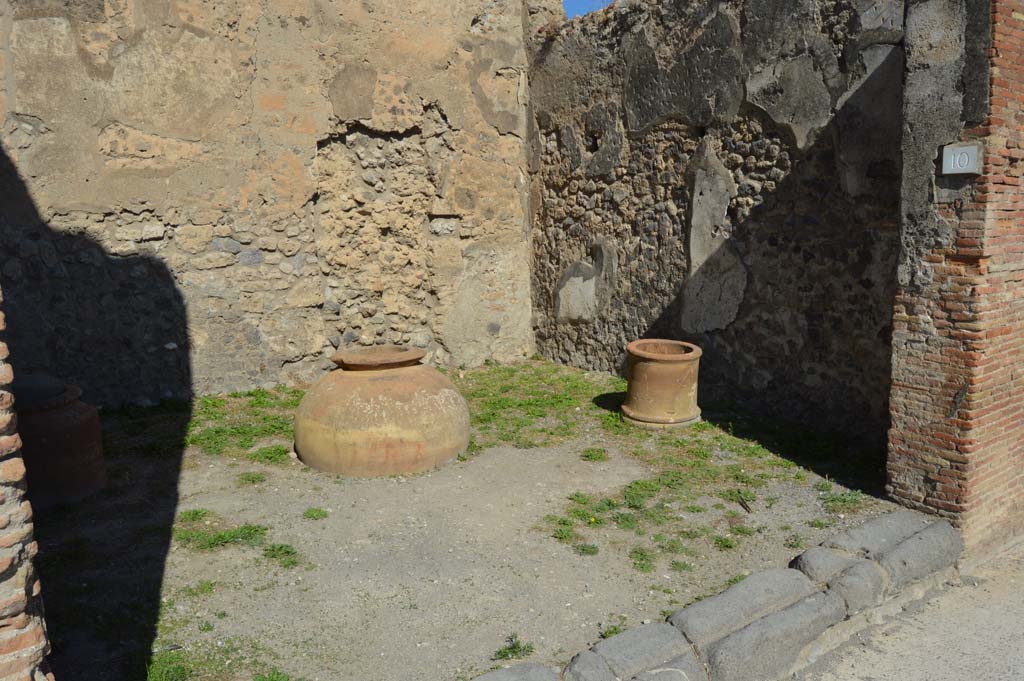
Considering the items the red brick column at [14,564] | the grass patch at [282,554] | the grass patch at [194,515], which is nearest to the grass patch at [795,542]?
the grass patch at [282,554]

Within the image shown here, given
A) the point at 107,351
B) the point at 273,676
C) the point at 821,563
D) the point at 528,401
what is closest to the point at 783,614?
the point at 821,563

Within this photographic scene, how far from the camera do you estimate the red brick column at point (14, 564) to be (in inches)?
91.1

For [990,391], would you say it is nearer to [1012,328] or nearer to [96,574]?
[1012,328]

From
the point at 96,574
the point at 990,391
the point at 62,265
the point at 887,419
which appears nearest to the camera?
the point at 96,574

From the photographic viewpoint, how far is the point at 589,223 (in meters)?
8.48

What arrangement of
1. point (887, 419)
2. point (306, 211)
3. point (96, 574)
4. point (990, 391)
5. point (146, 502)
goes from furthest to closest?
point (306, 211) < point (887, 419) < point (146, 502) < point (990, 391) < point (96, 574)

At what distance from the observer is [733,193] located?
696cm

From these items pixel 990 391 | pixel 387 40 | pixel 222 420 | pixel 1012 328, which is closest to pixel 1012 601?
pixel 990 391

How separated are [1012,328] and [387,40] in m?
6.17

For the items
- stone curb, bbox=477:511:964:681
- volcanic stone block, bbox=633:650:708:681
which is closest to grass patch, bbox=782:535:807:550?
stone curb, bbox=477:511:964:681

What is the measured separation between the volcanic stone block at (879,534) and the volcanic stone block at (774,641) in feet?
1.55

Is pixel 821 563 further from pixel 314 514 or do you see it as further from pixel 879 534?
pixel 314 514

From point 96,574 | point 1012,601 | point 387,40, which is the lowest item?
point 1012,601

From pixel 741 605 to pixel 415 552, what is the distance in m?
1.82
